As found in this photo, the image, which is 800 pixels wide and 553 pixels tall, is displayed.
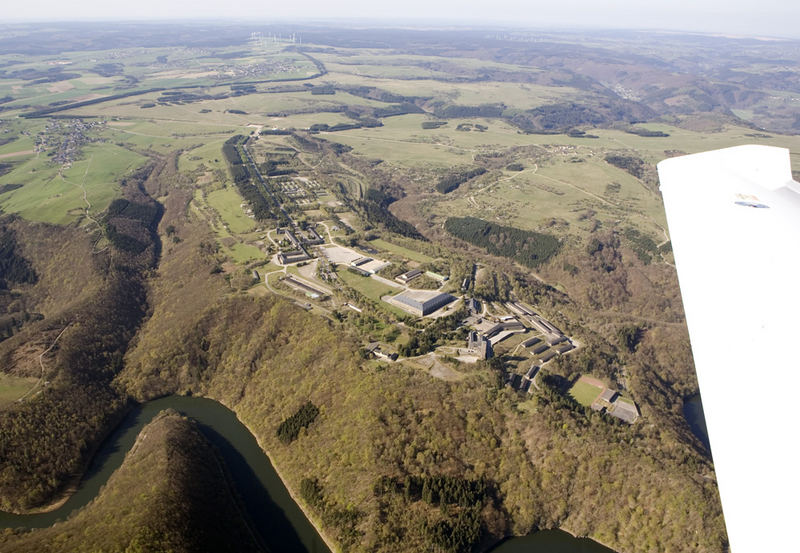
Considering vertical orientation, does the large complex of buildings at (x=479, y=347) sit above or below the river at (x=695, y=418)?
above

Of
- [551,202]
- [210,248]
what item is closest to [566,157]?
[551,202]

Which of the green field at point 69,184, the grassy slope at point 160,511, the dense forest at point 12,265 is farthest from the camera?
the green field at point 69,184

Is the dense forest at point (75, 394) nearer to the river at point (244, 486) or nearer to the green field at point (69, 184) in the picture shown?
the river at point (244, 486)

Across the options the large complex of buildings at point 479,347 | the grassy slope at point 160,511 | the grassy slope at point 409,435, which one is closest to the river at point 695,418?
the grassy slope at point 409,435

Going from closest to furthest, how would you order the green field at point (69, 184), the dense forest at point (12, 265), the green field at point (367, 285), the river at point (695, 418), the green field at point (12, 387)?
the green field at point (12, 387)
the river at point (695, 418)
the green field at point (367, 285)
the dense forest at point (12, 265)
the green field at point (69, 184)

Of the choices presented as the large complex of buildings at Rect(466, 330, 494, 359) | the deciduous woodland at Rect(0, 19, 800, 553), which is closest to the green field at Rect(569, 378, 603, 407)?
the deciduous woodland at Rect(0, 19, 800, 553)

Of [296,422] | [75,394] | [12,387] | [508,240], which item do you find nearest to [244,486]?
[296,422]

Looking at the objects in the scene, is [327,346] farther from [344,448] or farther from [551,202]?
[551,202]
